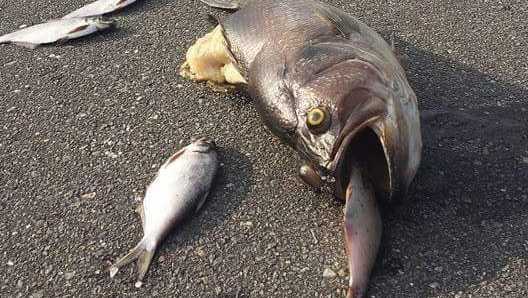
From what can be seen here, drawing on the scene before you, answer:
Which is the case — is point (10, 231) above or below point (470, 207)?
below

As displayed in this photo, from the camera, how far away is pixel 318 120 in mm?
3201

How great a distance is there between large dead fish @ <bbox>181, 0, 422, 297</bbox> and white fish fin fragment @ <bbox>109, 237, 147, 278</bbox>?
1.12m

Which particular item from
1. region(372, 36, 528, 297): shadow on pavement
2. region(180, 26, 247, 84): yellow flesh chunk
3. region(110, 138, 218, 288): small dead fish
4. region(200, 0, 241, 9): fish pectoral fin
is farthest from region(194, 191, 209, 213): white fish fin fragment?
region(200, 0, 241, 9): fish pectoral fin

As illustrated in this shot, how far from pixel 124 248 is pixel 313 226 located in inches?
47.8

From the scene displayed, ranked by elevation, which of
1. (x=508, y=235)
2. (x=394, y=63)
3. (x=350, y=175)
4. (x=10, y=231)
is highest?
(x=394, y=63)

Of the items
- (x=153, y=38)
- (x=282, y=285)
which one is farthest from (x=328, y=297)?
(x=153, y=38)

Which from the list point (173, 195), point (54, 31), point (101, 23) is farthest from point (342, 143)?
point (54, 31)

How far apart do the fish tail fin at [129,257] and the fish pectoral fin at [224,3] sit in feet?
8.13

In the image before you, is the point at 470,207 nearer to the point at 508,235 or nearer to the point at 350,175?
the point at 508,235

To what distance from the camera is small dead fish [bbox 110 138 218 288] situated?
355cm

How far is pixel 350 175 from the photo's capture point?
3.44m

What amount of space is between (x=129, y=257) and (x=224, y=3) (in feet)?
8.83

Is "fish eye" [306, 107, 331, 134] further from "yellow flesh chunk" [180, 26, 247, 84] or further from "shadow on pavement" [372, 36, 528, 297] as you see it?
"yellow flesh chunk" [180, 26, 247, 84]

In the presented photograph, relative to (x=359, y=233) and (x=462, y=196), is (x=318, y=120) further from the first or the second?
(x=462, y=196)
